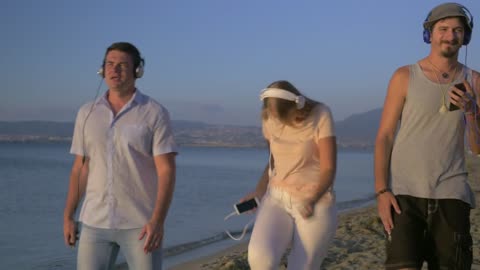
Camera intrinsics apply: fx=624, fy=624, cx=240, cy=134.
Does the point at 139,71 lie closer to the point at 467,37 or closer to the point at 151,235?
the point at 151,235

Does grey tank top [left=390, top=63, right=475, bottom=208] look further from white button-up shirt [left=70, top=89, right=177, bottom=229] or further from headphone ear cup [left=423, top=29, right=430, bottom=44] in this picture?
white button-up shirt [left=70, top=89, right=177, bottom=229]

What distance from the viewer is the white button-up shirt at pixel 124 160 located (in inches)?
148

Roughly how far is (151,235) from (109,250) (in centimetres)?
32

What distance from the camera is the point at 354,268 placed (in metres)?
7.94

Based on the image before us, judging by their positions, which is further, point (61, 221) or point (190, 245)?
point (61, 221)

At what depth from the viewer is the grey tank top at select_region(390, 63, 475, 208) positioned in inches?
142

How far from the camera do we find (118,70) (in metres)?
3.85

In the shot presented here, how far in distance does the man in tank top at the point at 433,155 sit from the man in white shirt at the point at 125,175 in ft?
4.32

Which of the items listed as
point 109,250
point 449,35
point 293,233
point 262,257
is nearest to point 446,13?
point 449,35

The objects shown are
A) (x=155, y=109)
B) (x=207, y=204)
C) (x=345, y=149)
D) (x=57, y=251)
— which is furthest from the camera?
(x=345, y=149)

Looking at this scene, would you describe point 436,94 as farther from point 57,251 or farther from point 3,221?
point 3,221

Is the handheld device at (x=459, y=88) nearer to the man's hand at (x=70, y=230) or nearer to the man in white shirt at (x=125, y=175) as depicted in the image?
the man in white shirt at (x=125, y=175)

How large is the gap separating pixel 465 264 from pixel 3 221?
55.1ft

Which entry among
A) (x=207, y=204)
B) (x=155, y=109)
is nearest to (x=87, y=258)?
(x=155, y=109)
